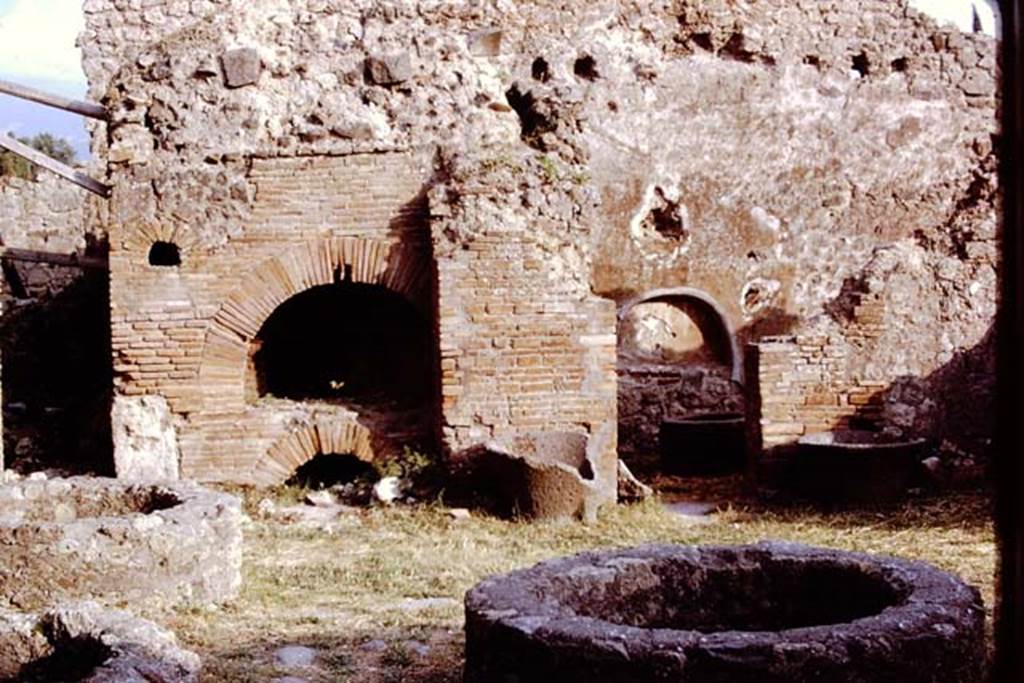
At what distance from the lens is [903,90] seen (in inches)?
647

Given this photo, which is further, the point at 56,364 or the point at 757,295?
the point at 757,295

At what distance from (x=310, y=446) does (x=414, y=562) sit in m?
2.61

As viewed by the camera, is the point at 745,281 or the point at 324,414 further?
the point at 745,281

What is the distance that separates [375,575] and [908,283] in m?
5.45

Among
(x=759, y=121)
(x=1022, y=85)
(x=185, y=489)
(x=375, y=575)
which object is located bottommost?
(x=375, y=575)

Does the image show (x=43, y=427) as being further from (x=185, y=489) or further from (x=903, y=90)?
(x=903, y=90)

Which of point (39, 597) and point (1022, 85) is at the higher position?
point (1022, 85)

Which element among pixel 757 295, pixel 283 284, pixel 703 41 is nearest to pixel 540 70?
pixel 703 41

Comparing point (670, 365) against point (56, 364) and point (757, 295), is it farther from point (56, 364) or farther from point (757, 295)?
point (56, 364)

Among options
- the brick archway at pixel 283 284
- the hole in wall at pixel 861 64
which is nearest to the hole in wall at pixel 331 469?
the brick archway at pixel 283 284

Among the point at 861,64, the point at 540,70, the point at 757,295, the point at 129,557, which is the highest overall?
the point at 861,64

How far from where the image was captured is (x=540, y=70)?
13.9m

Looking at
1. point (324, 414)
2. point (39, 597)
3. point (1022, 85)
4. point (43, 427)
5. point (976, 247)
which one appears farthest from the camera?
point (43, 427)

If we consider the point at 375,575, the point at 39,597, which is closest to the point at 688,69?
the point at 375,575
